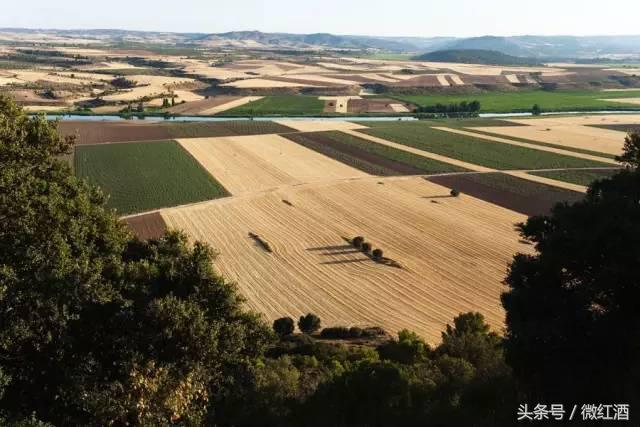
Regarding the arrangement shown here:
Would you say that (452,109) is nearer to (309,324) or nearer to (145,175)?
(145,175)

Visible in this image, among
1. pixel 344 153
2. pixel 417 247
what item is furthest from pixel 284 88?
pixel 417 247

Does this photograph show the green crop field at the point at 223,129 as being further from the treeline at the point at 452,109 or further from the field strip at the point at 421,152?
the treeline at the point at 452,109

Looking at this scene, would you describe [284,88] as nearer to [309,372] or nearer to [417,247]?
[417,247]

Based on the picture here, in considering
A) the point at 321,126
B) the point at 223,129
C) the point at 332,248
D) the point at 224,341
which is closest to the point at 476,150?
the point at 321,126

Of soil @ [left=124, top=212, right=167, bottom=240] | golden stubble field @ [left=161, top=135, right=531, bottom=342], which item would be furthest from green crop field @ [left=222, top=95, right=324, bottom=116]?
soil @ [left=124, top=212, right=167, bottom=240]

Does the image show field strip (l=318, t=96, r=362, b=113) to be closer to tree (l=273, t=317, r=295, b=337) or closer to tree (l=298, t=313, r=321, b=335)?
tree (l=298, t=313, r=321, b=335)

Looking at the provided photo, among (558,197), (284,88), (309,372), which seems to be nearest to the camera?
(309,372)
